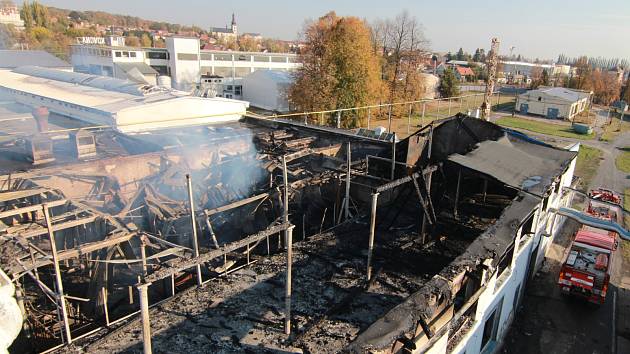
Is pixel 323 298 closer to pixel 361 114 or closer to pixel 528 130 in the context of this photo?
pixel 361 114

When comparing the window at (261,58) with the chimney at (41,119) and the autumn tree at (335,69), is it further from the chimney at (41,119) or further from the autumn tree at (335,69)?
the chimney at (41,119)

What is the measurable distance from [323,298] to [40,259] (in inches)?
185

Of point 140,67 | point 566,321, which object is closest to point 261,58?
point 140,67

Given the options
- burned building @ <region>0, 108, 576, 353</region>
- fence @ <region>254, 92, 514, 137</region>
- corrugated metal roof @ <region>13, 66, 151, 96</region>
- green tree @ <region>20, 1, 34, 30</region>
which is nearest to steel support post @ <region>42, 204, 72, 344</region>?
burned building @ <region>0, 108, 576, 353</region>

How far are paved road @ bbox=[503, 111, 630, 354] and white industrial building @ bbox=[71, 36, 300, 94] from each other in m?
36.6

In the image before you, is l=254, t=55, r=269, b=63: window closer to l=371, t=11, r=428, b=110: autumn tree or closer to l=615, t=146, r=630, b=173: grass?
l=371, t=11, r=428, b=110: autumn tree

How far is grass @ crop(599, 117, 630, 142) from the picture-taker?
129ft

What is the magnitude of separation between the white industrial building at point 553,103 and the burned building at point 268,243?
42446 millimetres

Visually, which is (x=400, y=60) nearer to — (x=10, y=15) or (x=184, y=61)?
(x=184, y=61)

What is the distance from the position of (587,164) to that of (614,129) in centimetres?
2083

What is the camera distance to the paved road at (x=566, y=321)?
1022cm

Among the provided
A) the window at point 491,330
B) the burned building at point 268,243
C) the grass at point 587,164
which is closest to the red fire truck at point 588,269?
the burned building at point 268,243

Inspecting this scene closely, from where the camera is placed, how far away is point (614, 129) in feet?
144

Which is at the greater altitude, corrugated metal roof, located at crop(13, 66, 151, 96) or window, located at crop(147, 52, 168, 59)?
window, located at crop(147, 52, 168, 59)
